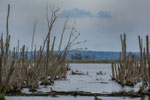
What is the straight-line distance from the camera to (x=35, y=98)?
10117 mm

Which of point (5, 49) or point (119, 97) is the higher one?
point (5, 49)

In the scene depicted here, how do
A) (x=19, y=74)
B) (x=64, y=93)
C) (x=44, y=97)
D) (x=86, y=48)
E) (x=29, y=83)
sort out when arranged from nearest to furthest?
(x=44, y=97), (x=64, y=93), (x=19, y=74), (x=29, y=83), (x=86, y=48)

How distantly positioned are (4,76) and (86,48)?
612 cm

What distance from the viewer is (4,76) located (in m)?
10.1

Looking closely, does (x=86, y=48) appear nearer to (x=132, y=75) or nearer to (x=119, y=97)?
(x=132, y=75)

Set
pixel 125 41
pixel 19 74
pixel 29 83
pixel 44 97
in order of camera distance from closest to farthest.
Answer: pixel 44 97
pixel 19 74
pixel 29 83
pixel 125 41

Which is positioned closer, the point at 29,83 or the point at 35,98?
the point at 35,98

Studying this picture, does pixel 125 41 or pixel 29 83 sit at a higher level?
pixel 125 41

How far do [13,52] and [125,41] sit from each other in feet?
17.7

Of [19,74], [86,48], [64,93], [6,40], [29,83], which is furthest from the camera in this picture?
[86,48]

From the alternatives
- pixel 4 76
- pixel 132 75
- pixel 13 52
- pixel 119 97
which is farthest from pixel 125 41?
pixel 4 76

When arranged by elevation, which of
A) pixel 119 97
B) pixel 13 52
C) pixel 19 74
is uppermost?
→ pixel 13 52

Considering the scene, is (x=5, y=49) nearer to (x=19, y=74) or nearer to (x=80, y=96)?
(x=19, y=74)

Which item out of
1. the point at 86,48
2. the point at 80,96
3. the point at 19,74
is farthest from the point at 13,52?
the point at 86,48
